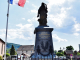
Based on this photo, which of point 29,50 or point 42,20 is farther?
point 29,50

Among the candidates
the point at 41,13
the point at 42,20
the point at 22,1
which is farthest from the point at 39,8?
the point at 22,1

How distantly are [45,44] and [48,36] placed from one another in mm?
1482

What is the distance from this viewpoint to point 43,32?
1886 centimetres

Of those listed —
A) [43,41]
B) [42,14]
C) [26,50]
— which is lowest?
[26,50]

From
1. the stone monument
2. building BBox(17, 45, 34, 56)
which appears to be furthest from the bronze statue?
building BBox(17, 45, 34, 56)

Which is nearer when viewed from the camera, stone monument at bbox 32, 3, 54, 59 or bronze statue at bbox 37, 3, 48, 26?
stone monument at bbox 32, 3, 54, 59

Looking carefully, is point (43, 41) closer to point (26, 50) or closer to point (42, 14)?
point (42, 14)

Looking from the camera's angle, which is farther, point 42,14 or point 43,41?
point 42,14

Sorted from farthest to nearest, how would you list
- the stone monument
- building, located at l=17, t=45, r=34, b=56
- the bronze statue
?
building, located at l=17, t=45, r=34, b=56
the bronze statue
the stone monument

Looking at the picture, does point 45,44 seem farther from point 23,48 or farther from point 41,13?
point 23,48

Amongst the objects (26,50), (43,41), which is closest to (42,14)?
(43,41)

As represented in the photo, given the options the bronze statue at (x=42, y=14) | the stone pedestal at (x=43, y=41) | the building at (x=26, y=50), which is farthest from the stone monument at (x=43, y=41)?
the building at (x=26, y=50)

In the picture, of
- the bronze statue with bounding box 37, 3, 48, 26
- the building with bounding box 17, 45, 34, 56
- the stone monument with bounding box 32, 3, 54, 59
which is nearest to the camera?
the stone monument with bounding box 32, 3, 54, 59

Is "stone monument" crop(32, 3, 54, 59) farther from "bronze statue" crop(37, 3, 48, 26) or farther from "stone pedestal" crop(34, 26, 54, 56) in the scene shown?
"bronze statue" crop(37, 3, 48, 26)
